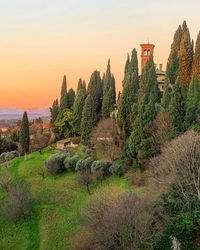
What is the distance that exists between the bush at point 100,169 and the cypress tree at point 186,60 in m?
16.6

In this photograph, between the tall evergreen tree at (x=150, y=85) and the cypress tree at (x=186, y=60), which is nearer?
the tall evergreen tree at (x=150, y=85)

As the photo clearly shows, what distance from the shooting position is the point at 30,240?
1756 cm

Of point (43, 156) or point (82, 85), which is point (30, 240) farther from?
point (82, 85)

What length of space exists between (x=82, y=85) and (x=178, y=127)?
26.6m

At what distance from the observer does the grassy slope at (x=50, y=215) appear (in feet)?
56.2

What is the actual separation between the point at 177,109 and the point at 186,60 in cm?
1420

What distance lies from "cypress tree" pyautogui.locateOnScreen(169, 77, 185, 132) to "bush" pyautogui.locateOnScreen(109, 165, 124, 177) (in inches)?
264

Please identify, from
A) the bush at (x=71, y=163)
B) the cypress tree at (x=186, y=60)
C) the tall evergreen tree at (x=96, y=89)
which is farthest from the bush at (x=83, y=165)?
the cypress tree at (x=186, y=60)

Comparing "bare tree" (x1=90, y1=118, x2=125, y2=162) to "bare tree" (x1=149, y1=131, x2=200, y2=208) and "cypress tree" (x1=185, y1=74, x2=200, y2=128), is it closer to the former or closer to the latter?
"cypress tree" (x1=185, y1=74, x2=200, y2=128)

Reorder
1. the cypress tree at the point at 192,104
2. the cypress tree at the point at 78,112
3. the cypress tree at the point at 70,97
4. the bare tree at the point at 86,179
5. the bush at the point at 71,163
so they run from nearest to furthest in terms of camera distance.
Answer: the cypress tree at the point at 192,104
the bare tree at the point at 86,179
the bush at the point at 71,163
the cypress tree at the point at 78,112
the cypress tree at the point at 70,97

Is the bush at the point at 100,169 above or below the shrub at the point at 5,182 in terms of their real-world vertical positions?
above

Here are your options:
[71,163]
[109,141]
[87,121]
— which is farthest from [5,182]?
[87,121]

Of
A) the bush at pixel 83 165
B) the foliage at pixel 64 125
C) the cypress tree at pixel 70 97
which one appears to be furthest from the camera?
the cypress tree at pixel 70 97

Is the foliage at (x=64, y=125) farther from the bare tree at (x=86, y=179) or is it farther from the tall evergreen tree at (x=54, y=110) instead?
the bare tree at (x=86, y=179)
